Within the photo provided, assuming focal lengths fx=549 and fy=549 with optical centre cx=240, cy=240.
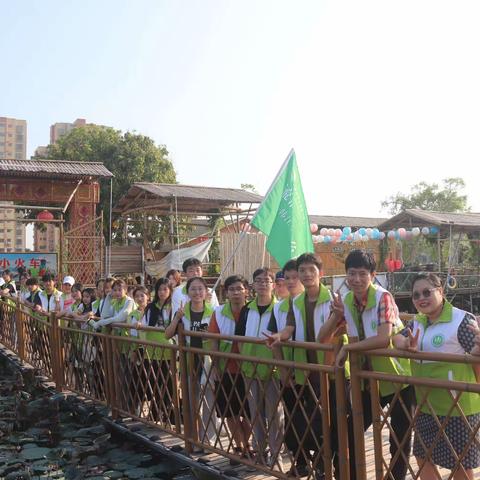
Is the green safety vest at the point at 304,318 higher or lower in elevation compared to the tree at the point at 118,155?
lower

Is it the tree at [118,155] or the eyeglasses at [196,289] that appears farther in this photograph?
the tree at [118,155]

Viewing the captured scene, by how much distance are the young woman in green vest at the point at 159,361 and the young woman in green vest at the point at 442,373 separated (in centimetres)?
214

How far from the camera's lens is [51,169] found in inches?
589

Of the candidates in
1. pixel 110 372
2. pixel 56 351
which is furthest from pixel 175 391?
pixel 56 351

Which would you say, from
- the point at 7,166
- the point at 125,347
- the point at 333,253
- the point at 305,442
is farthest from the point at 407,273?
the point at 305,442

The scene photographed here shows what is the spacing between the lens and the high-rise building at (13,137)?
90875 mm

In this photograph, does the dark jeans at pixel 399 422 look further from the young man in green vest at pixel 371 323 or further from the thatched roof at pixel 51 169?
the thatched roof at pixel 51 169

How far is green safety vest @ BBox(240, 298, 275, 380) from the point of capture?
3.56 metres

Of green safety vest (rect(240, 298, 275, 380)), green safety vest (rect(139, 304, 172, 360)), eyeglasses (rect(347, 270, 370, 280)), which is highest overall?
eyeglasses (rect(347, 270, 370, 280))

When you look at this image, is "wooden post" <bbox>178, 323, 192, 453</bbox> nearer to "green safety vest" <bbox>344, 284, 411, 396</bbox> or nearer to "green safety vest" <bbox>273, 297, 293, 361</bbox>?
"green safety vest" <bbox>273, 297, 293, 361</bbox>

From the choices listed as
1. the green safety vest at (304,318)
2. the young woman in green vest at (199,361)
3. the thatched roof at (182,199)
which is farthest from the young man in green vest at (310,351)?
the thatched roof at (182,199)

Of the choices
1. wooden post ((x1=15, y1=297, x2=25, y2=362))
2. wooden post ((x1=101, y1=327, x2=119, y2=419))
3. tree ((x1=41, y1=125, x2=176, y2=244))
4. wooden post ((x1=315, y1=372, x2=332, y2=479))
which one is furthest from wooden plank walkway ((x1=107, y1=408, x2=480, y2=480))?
tree ((x1=41, y1=125, x2=176, y2=244))

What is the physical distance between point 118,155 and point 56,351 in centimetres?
1705

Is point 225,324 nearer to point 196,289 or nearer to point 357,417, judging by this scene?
point 196,289
